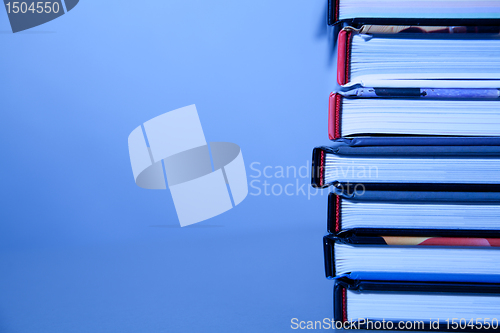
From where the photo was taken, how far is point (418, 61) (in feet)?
1.17

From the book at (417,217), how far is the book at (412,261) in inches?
0.5

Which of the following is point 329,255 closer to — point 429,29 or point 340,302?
point 340,302

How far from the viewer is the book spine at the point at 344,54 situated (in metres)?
0.34

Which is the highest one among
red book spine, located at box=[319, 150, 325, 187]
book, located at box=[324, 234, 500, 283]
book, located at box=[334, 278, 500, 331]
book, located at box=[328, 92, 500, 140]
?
book, located at box=[328, 92, 500, 140]

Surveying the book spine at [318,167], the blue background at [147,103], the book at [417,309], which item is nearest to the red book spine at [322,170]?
the book spine at [318,167]

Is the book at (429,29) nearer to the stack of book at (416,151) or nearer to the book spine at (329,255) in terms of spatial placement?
the stack of book at (416,151)

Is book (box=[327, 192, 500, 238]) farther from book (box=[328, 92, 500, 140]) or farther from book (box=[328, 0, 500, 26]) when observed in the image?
book (box=[328, 0, 500, 26])

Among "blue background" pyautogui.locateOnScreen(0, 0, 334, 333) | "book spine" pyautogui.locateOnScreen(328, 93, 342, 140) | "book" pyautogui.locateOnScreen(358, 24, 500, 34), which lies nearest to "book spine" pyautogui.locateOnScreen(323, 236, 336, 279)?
"book spine" pyautogui.locateOnScreen(328, 93, 342, 140)

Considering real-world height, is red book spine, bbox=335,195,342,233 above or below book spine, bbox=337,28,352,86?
below

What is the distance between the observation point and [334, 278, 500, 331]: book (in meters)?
0.38

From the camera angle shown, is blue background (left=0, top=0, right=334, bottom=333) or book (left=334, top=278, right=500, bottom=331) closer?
book (left=334, top=278, right=500, bottom=331)

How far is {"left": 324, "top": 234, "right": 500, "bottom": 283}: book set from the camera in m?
0.37

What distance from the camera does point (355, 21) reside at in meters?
0.34

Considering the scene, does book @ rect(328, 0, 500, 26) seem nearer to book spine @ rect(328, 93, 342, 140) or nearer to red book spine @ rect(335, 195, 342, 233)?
book spine @ rect(328, 93, 342, 140)
